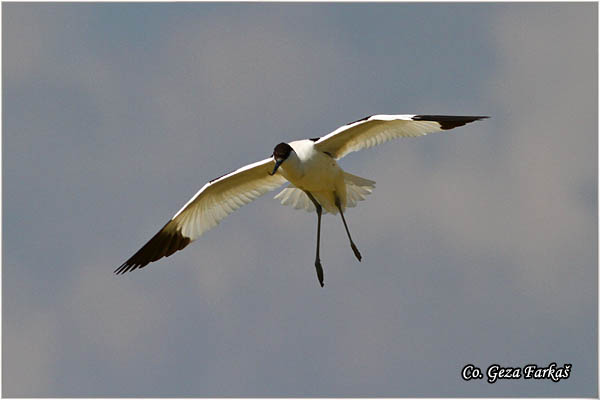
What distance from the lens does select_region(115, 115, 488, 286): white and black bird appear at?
49.6ft

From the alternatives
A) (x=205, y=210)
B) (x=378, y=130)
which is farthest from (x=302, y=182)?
(x=205, y=210)

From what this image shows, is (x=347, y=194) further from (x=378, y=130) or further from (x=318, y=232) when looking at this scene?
(x=378, y=130)

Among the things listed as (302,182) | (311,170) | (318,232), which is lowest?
(318,232)

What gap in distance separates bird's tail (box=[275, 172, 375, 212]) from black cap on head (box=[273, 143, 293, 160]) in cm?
128

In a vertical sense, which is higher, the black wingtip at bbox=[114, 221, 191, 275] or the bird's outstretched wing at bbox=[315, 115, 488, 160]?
the bird's outstretched wing at bbox=[315, 115, 488, 160]

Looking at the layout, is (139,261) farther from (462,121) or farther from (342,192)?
(462,121)

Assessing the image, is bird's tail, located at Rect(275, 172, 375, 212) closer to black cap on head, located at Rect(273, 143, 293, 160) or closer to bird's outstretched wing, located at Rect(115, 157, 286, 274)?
bird's outstretched wing, located at Rect(115, 157, 286, 274)

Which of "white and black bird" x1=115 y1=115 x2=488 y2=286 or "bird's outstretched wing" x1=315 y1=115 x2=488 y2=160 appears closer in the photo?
"bird's outstretched wing" x1=315 y1=115 x2=488 y2=160

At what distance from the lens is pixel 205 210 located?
1667 cm

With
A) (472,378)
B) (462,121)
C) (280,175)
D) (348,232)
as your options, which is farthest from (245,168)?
(472,378)

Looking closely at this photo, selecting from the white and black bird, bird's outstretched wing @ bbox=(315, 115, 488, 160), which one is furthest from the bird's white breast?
bird's outstretched wing @ bbox=(315, 115, 488, 160)

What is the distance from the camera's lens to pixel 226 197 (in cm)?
1664

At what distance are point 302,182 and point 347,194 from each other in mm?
1254

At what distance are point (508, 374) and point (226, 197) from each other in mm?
4907
